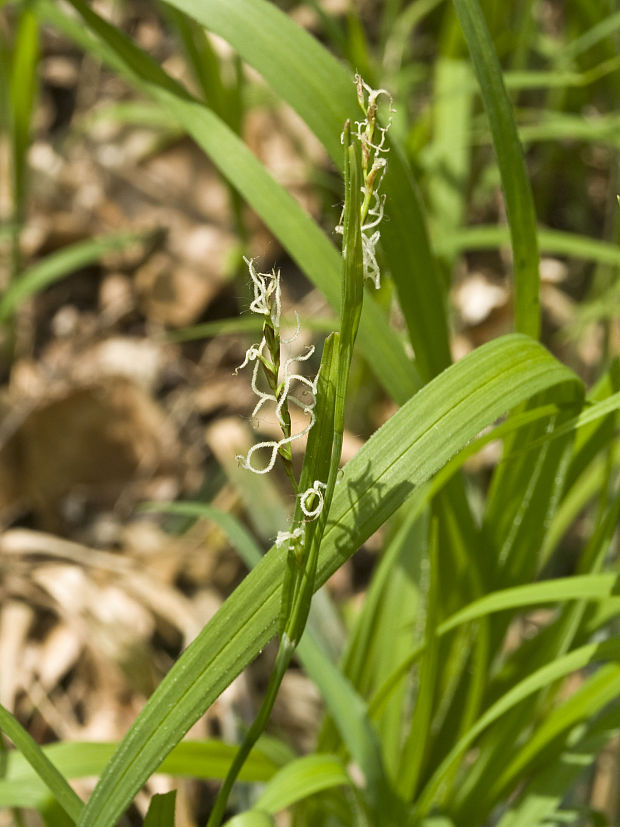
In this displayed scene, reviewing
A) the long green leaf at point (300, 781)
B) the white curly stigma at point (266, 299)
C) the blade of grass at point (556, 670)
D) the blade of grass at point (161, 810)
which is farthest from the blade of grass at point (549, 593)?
the white curly stigma at point (266, 299)

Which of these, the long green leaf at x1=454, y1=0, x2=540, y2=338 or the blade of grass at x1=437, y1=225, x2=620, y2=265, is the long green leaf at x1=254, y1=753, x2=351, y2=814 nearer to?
the long green leaf at x1=454, y1=0, x2=540, y2=338

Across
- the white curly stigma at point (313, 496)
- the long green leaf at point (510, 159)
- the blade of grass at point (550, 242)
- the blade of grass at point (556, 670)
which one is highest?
the blade of grass at point (550, 242)

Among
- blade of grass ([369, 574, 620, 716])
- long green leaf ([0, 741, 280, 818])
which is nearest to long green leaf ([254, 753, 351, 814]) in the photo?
long green leaf ([0, 741, 280, 818])

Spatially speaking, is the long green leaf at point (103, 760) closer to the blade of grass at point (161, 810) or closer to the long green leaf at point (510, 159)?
the blade of grass at point (161, 810)

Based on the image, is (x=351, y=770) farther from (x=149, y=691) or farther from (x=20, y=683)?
(x=20, y=683)

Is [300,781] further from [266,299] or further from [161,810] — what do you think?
[266,299]

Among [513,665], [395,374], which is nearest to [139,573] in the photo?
[513,665]
